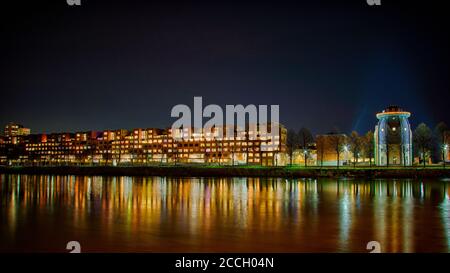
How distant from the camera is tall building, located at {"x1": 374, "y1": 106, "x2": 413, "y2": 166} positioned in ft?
227

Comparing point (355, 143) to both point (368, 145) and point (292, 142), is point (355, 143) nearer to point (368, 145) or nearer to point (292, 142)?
point (368, 145)

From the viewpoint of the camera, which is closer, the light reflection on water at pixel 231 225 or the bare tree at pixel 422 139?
the light reflection on water at pixel 231 225

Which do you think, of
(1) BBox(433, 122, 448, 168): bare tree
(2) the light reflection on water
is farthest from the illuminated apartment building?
(2) the light reflection on water

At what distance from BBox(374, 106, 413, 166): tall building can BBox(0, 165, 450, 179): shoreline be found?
14.1m

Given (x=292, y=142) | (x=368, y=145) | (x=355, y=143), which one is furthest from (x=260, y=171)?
(x=368, y=145)

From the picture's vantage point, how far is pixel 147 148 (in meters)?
161

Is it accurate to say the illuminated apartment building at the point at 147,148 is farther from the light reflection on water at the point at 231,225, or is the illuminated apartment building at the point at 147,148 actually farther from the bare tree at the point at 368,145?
the light reflection on water at the point at 231,225

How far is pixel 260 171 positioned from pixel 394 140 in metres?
24.7

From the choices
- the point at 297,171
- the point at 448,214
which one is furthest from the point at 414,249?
the point at 297,171

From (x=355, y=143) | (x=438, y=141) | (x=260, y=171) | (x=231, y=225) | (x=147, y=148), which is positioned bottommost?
(x=231, y=225)

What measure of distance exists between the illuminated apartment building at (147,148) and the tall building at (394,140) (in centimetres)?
3209

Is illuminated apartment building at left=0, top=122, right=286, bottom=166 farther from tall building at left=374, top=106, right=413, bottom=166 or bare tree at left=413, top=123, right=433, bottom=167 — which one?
bare tree at left=413, top=123, right=433, bottom=167

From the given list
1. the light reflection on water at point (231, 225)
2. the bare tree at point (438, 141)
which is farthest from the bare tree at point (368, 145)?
the light reflection on water at point (231, 225)

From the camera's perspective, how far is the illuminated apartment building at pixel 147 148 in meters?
135
